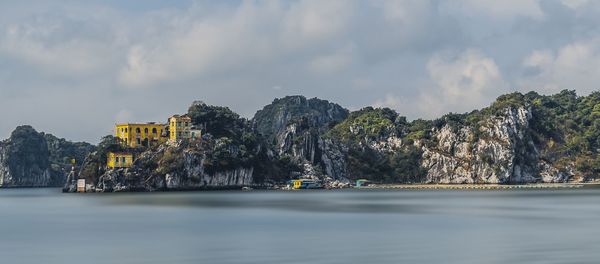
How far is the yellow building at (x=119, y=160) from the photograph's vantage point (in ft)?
629

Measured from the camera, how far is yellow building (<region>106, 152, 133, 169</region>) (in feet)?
629

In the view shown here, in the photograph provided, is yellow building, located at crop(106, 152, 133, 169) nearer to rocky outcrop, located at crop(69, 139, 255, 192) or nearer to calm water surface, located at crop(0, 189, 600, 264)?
rocky outcrop, located at crop(69, 139, 255, 192)

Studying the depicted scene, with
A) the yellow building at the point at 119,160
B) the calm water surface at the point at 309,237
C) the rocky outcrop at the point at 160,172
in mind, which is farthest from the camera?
the rocky outcrop at the point at 160,172

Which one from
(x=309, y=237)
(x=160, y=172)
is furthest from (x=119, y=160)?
(x=309, y=237)

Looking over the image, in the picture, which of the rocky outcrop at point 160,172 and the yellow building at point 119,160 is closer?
the yellow building at point 119,160

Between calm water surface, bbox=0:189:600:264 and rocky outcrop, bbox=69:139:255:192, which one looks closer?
calm water surface, bbox=0:189:600:264

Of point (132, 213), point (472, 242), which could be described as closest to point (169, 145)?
point (132, 213)

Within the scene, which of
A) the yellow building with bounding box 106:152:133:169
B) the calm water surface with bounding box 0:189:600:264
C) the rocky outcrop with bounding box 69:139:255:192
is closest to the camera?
the calm water surface with bounding box 0:189:600:264

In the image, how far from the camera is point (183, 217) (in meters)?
86.6

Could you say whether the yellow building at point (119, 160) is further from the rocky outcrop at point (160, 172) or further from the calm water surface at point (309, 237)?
the calm water surface at point (309, 237)

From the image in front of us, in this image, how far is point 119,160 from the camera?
191750 millimetres

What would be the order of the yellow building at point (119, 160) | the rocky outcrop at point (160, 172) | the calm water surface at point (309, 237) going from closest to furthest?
the calm water surface at point (309, 237)
the yellow building at point (119, 160)
the rocky outcrop at point (160, 172)

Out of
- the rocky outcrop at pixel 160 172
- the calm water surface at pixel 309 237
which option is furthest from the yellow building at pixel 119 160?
the calm water surface at pixel 309 237

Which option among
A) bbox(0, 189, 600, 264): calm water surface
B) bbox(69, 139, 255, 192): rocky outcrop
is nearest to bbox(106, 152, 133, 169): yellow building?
bbox(69, 139, 255, 192): rocky outcrop
